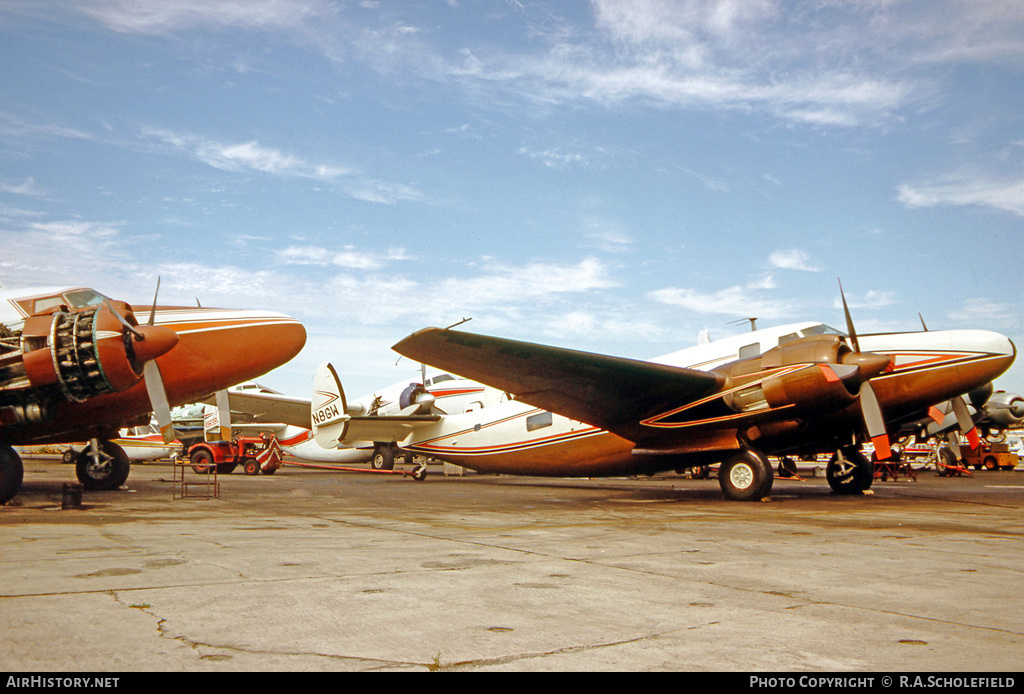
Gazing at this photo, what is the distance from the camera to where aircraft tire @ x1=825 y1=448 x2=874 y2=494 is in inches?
711

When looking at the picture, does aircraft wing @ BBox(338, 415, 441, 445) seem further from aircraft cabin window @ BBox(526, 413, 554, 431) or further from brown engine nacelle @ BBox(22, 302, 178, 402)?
brown engine nacelle @ BBox(22, 302, 178, 402)

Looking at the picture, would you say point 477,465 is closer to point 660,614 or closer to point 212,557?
point 212,557

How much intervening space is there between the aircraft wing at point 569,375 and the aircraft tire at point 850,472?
5.99 metres

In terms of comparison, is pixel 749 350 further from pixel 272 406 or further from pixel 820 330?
pixel 272 406

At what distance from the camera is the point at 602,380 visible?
49.0 ft

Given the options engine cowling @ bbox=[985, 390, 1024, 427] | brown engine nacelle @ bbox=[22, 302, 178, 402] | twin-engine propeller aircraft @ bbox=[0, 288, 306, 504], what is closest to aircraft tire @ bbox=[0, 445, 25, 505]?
twin-engine propeller aircraft @ bbox=[0, 288, 306, 504]

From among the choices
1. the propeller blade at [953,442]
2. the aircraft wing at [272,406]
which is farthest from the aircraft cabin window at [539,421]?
the propeller blade at [953,442]

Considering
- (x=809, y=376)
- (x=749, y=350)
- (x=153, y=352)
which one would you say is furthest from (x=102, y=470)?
(x=809, y=376)

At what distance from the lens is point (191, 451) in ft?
115

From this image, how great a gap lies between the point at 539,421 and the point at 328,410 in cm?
1065

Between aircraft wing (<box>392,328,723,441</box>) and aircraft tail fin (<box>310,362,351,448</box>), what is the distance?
12024mm

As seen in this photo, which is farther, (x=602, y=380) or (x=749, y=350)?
(x=749, y=350)

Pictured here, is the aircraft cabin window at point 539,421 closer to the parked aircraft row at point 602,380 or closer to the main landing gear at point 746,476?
the parked aircraft row at point 602,380
